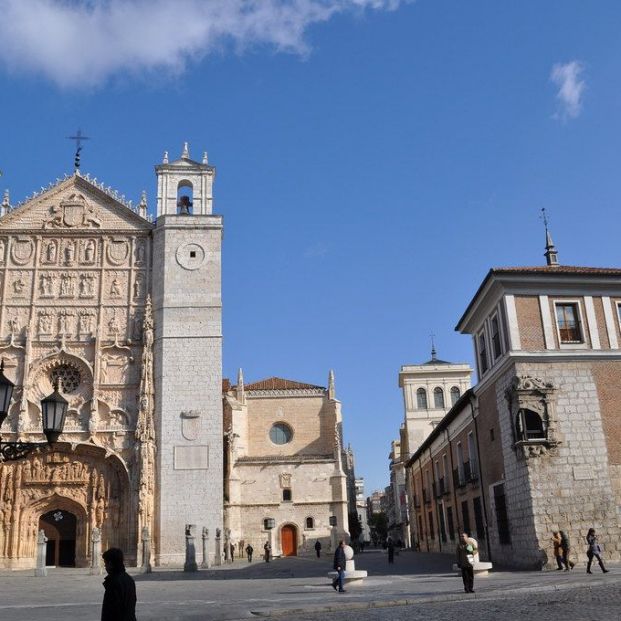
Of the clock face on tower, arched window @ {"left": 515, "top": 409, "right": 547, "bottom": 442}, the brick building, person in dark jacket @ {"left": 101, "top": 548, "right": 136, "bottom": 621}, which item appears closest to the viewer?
person in dark jacket @ {"left": 101, "top": 548, "right": 136, "bottom": 621}

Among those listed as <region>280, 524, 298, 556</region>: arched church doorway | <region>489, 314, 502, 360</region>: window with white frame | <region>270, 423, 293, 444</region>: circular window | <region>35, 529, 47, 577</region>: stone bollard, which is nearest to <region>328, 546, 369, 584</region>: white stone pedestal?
<region>489, 314, 502, 360</region>: window with white frame

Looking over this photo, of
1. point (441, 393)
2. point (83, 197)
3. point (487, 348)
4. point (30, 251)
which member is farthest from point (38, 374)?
point (441, 393)

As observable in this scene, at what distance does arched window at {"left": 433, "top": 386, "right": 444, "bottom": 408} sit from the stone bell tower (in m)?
34.4

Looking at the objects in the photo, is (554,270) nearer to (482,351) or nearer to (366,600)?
(482,351)

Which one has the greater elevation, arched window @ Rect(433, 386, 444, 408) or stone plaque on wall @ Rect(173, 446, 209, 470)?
arched window @ Rect(433, 386, 444, 408)

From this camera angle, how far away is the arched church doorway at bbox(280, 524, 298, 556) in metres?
40.4

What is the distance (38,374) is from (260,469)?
13.8 m

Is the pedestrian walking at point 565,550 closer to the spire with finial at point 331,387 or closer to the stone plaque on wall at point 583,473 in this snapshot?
the stone plaque on wall at point 583,473

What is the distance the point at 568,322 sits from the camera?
21.6 meters

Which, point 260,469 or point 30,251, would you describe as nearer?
point 30,251

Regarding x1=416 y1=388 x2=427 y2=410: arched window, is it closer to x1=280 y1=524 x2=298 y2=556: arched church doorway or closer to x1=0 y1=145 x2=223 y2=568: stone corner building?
x1=280 y1=524 x2=298 y2=556: arched church doorway

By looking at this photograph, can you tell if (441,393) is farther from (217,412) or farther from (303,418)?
(217,412)

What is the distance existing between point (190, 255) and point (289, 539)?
56.3 ft

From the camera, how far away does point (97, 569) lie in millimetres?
29266
